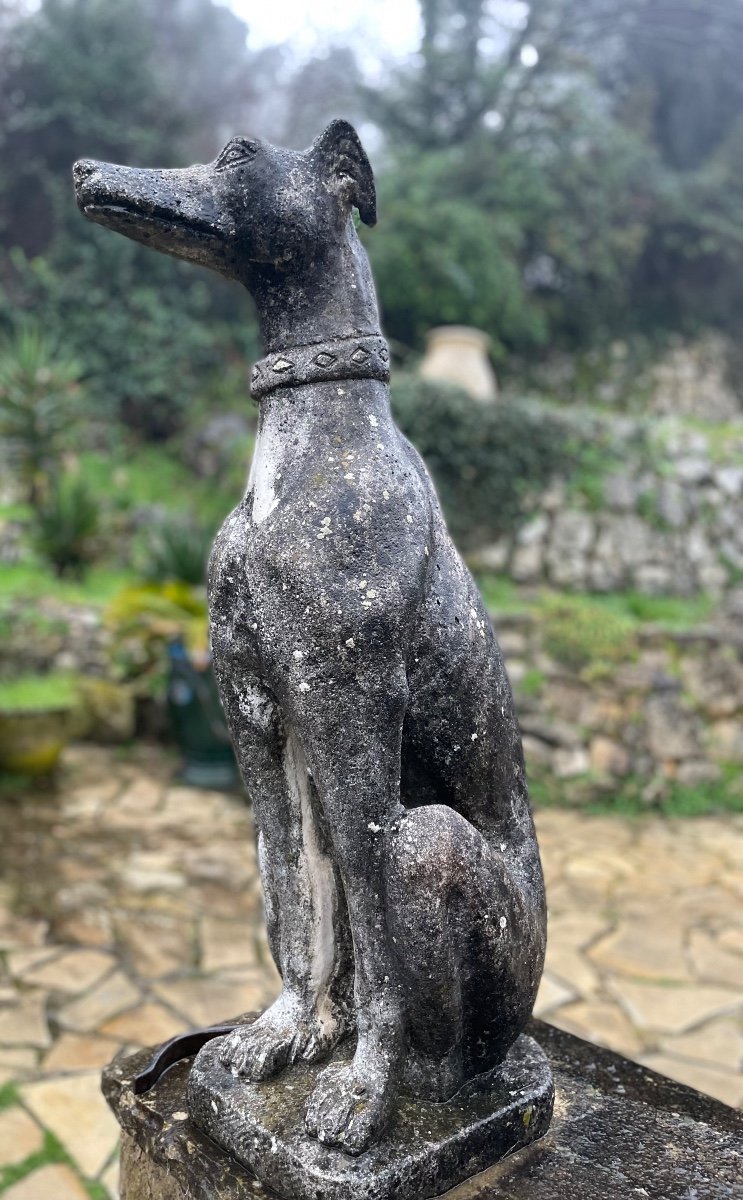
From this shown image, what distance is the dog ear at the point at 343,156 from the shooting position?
1447mm

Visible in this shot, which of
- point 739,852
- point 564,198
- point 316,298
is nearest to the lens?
point 316,298

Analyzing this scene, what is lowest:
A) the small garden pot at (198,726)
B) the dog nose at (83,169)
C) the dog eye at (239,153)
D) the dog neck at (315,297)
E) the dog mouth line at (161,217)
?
the small garden pot at (198,726)

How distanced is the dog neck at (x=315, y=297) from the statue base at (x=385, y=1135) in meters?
1.16

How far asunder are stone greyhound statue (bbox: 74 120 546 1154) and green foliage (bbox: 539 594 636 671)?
500 centimetres

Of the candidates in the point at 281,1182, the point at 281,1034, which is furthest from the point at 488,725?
the point at 281,1182

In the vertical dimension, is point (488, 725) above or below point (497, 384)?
below

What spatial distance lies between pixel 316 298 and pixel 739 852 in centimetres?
499

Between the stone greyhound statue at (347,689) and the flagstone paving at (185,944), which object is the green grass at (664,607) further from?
the stone greyhound statue at (347,689)

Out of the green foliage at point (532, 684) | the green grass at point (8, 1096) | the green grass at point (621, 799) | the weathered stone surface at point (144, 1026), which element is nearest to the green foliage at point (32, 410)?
the green foliage at point (532, 684)

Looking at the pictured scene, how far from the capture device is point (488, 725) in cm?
148

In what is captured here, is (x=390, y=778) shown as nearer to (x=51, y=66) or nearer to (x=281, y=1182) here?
(x=281, y=1182)

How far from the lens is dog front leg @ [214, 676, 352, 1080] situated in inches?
59.2

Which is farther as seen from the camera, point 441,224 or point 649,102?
point 649,102

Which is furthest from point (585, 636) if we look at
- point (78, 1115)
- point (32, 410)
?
point (32, 410)
